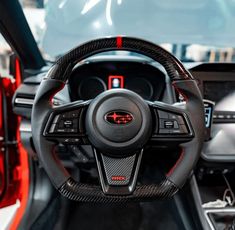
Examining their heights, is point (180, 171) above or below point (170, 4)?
below

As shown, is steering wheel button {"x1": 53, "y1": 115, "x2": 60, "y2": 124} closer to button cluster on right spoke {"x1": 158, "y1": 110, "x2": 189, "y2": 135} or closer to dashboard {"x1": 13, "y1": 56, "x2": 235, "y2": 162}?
button cluster on right spoke {"x1": 158, "y1": 110, "x2": 189, "y2": 135}

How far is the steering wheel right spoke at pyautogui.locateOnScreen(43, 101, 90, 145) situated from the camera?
84 centimetres

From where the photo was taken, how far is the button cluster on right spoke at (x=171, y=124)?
851 millimetres

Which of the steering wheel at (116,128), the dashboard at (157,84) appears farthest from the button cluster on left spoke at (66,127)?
the dashboard at (157,84)

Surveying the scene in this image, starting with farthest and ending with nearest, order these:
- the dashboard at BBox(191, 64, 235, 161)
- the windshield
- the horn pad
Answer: the windshield → the dashboard at BBox(191, 64, 235, 161) → the horn pad

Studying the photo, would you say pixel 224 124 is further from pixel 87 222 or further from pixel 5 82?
pixel 5 82

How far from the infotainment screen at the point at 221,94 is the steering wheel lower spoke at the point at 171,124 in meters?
0.58

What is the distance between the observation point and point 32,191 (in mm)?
1353

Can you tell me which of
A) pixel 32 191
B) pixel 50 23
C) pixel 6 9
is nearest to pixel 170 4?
pixel 50 23

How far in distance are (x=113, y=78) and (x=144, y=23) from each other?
52 cm

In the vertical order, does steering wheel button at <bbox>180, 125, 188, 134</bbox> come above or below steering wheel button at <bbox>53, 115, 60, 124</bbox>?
below

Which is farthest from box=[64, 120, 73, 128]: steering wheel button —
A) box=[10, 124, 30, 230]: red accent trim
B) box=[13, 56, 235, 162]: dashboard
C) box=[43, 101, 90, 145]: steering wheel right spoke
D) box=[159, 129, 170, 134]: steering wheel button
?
box=[10, 124, 30, 230]: red accent trim

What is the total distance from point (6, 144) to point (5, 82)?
0.29 meters

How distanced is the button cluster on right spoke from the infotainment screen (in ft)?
1.93
